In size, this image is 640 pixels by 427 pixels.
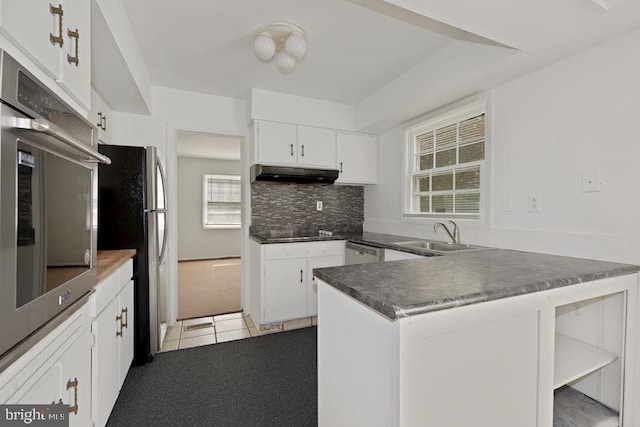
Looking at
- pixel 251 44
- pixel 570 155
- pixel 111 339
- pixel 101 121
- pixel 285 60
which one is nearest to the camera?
pixel 111 339

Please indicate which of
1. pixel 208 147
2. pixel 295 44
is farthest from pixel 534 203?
pixel 208 147

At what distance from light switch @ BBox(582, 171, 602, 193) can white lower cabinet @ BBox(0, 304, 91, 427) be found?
8.24ft

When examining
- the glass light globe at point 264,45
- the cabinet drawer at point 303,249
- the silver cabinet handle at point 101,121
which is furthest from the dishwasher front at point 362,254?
the silver cabinet handle at point 101,121

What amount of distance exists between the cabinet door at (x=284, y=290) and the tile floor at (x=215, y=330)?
12cm

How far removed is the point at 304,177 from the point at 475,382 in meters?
2.50

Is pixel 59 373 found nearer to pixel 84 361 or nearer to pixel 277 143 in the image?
pixel 84 361

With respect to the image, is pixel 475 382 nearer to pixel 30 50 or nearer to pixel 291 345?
pixel 30 50

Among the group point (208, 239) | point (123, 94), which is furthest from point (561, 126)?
point (208, 239)

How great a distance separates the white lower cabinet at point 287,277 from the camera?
2787 mm

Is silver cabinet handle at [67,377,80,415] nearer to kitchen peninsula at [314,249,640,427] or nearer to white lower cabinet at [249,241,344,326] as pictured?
kitchen peninsula at [314,249,640,427]

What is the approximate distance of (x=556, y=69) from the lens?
1832 millimetres

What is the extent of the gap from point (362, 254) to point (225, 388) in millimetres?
1550

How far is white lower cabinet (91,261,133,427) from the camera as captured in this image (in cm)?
133

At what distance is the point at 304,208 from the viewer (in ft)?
11.7
